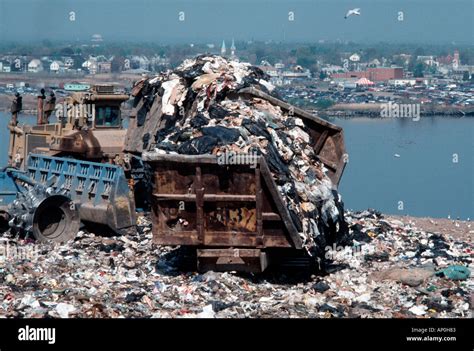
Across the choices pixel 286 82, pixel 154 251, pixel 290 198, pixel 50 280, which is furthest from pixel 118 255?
pixel 286 82

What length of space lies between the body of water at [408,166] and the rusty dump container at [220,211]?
7.14m

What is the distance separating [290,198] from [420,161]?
30199mm

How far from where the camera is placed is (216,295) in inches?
378

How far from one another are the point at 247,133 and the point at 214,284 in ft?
4.79

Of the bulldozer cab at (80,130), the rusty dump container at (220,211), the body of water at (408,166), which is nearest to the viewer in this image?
the rusty dump container at (220,211)

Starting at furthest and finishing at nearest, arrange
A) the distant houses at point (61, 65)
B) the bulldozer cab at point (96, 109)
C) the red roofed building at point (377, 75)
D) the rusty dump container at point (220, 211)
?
the red roofed building at point (377, 75), the distant houses at point (61, 65), the bulldozer cab at point (96, 109), the rusty dump container at point (220, 211)

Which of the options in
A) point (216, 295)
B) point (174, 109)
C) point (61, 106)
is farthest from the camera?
point (61, 106)

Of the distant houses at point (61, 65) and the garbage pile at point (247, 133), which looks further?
the distant houses at point (61, 65)

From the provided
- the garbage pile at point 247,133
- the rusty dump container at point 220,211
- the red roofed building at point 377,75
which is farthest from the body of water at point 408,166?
the red roofed building at point 377,75

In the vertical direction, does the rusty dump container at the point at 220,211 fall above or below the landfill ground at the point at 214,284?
above

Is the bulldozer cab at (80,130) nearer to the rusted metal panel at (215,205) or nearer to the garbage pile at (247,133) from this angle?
the garbage pile at (247,133)

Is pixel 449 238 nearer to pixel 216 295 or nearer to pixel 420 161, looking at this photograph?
pixel 216 295

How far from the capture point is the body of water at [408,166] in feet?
84.5

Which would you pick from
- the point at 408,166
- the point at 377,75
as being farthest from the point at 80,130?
the point at 377,75
